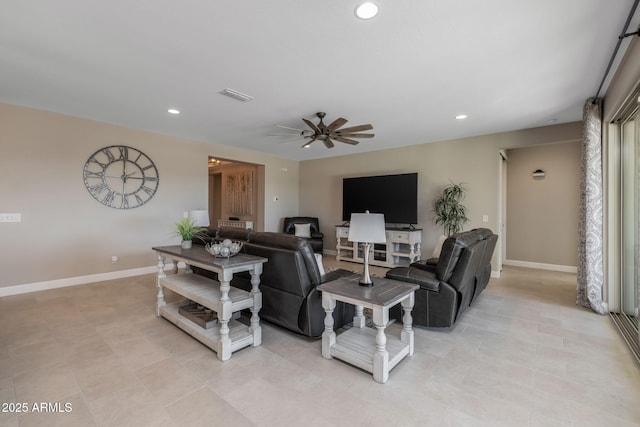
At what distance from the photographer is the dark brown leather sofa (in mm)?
2457

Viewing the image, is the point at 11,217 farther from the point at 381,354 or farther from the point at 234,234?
the point at 381,354

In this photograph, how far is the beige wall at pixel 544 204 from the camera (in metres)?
5.38

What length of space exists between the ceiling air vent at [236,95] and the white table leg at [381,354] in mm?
2875

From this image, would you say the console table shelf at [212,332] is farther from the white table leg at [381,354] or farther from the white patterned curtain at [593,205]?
the white patterned curtain at [593,205]

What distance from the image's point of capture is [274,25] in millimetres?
2090

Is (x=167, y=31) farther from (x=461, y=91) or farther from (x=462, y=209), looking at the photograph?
(x=462, y=209)

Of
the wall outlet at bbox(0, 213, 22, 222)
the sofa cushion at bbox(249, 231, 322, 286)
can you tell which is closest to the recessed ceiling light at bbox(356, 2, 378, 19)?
the sofa cushion at bbox(249, 231, 322, 286)

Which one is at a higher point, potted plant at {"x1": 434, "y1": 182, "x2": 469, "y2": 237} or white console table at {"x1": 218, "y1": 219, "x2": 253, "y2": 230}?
potted plant at {"x1": 434, "y1": 182, "x2": 469, "y2": 237}

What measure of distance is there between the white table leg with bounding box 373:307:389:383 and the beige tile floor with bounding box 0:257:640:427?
0.19 feet

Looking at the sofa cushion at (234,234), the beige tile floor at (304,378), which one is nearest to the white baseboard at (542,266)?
the beige tile floor at (304,378)

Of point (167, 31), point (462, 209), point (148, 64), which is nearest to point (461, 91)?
point (462, 209)

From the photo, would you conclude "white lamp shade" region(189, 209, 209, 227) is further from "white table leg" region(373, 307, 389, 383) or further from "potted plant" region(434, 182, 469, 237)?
"potted plant" region(434, 182, 469, 237)

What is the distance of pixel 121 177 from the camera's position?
474 centimetres

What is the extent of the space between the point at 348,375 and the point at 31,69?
4.25m
